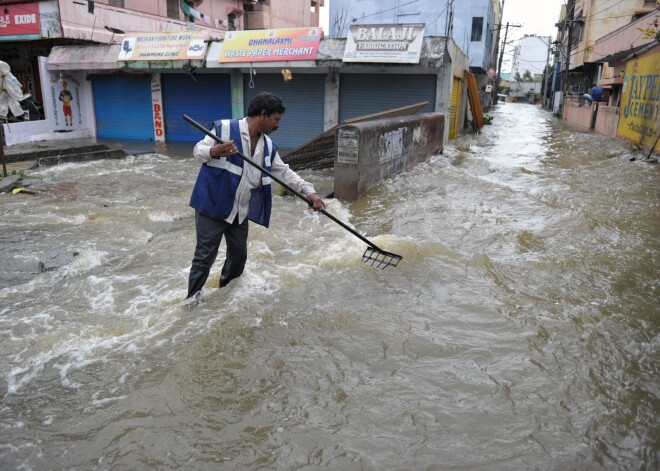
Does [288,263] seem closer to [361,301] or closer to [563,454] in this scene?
Answer: [361,301]

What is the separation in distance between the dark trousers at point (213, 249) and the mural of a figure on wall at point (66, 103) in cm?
1612

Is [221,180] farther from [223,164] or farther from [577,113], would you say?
[577,113]

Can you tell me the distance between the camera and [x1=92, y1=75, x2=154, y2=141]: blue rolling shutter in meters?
17.5

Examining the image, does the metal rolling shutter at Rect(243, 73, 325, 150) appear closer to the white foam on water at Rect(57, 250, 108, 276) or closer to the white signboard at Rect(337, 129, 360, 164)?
the white signboard at Rect(337, 129, 360, 164)

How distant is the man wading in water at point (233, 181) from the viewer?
355 centimetres

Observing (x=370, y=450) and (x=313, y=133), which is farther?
(x=313, y=133)

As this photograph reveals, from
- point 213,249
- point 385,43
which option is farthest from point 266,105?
point 385,43

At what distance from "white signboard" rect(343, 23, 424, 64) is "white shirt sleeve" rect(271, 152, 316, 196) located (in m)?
9.21

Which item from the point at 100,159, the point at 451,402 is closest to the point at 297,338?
the point at 451,402

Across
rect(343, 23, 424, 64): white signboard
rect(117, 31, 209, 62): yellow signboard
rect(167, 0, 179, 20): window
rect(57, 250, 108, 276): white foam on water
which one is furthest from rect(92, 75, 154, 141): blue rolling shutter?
rect(57, 250, 108, 276): white foam on water

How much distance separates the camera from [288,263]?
17.6 ft

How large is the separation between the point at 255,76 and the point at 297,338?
1386cm

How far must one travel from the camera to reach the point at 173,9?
22125 mm

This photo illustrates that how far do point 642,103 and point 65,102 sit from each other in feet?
60.6
